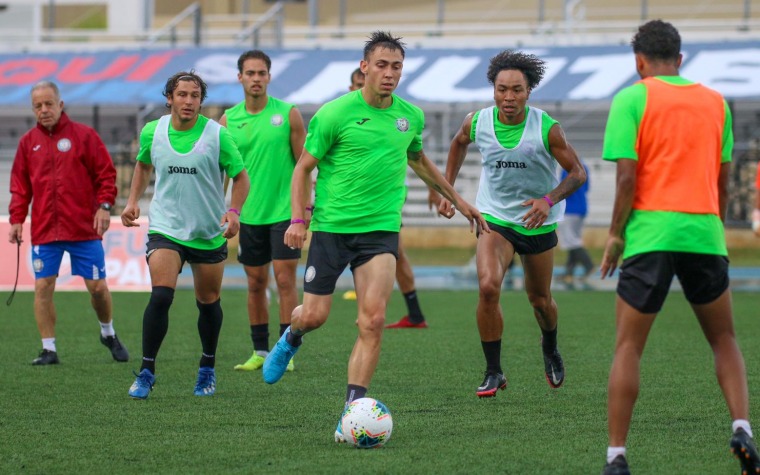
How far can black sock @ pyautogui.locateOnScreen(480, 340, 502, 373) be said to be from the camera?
854cm

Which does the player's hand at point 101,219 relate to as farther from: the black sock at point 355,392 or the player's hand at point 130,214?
the black sock at point 355,392

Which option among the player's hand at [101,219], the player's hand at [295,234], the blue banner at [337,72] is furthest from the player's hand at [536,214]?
the blue banner at [337,72]

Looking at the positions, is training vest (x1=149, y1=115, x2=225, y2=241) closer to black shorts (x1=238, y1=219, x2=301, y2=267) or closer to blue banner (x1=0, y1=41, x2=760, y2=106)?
black shorts (x1=238, y1=219, x2=301, y2=267)

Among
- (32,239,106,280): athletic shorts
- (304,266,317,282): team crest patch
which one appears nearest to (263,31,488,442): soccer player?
(304,266,317,282): team crest patch

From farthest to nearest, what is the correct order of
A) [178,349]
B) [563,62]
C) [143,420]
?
[563,62] < [178,349] < [143,420]

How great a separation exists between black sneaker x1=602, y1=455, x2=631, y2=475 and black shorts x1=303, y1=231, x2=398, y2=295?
6.87 feet

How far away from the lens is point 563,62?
23.3 meters

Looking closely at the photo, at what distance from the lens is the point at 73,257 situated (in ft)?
34.5

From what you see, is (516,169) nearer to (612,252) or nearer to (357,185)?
(357,185)

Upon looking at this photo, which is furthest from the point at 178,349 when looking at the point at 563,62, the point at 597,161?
the point at 597,161

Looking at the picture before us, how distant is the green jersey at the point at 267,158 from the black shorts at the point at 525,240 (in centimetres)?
197

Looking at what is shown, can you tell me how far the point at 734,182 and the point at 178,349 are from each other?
17.4 meters

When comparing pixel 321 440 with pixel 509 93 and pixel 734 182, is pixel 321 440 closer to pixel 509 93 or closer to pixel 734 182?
pixel 509 93

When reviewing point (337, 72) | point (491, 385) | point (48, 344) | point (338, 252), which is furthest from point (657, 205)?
point (337, 72)
